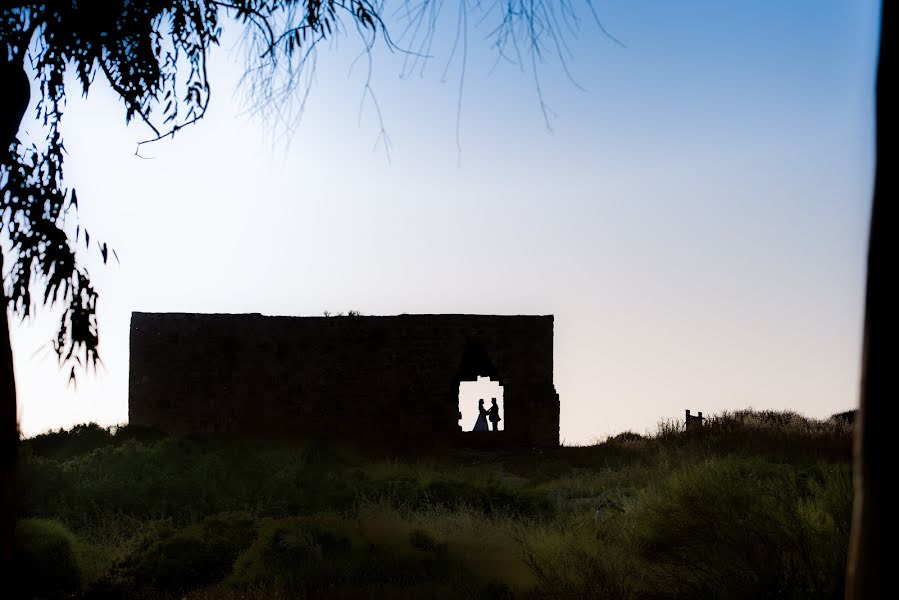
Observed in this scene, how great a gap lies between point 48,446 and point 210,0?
14333mm

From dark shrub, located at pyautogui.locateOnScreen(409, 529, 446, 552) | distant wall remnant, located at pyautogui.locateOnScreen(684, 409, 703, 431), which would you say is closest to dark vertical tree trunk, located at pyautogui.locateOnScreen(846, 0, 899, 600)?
dark shrub, located at pyautogui.locateOnScreen(409, 529, 446, 552)

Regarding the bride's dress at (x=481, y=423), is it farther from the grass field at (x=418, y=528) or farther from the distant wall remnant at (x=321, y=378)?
the grass field at (x=418, y=528)

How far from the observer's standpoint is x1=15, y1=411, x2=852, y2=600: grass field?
6.43m

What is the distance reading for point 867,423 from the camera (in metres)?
3.42

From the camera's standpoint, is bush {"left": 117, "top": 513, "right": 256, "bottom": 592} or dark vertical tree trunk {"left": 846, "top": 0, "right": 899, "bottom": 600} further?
bush {"left": 117, "top": 513, "right": 256, "bottom": 592}

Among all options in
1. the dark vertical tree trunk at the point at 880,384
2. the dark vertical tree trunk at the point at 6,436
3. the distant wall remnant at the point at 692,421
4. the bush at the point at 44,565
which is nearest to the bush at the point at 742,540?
the dark vertical tree trunk at the point at 880,384

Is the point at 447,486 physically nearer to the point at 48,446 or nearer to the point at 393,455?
the point at 393,455

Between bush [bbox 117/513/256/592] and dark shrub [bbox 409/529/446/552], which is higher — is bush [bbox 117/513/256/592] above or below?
below

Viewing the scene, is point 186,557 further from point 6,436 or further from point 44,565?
point 6,436

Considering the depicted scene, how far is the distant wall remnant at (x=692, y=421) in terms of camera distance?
19.8 metres

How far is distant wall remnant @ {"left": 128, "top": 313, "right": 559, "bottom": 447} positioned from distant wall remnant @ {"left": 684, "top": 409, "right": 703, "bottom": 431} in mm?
3114

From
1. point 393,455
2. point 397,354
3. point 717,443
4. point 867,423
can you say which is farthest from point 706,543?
point 397,354

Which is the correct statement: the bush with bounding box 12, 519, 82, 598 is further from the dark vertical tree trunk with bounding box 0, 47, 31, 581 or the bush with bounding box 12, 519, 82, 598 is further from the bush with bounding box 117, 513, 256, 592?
the dark vertical tree trunk with bounding box 0, 47, 31, 581

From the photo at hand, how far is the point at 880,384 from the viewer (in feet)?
11.1
